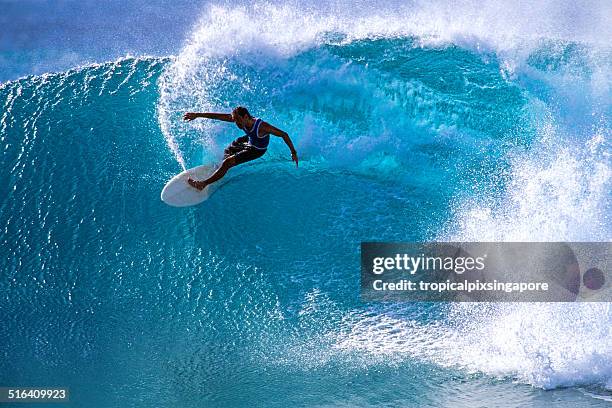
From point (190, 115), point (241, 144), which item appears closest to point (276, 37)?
point (241, 144)

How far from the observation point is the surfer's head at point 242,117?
3.84m

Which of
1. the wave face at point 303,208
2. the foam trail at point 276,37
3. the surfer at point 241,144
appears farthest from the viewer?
the foam trail at point 276,37

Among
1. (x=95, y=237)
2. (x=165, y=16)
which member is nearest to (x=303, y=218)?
(x=95, y=237)

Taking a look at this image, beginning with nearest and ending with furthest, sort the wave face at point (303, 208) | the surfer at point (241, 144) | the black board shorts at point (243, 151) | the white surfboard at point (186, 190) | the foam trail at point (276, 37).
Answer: the wave face at point (303, 208), the surfer at point (241, 144), the black board shorts at point (243, 151), the white surfboard at point (186, 190), the foam trail at point (276, 37)

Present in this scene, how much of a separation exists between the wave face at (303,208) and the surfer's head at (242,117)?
59 cm

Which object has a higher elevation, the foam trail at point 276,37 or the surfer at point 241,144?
the foam trail at point 276,37

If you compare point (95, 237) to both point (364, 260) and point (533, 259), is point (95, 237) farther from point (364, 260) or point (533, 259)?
point (533, 259)

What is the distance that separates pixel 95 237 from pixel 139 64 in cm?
157

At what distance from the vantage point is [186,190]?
14.0 feet

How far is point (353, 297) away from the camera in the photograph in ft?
13.3

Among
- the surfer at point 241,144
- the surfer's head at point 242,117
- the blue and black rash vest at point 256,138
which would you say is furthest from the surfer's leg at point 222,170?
the surfer's head at point 242,117

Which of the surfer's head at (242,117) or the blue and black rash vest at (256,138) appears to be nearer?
the surfer's head at (242,117)

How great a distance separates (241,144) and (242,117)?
1.10ft

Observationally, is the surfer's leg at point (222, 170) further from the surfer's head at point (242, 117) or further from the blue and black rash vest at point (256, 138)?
the surfer's head at point (242, 117)
